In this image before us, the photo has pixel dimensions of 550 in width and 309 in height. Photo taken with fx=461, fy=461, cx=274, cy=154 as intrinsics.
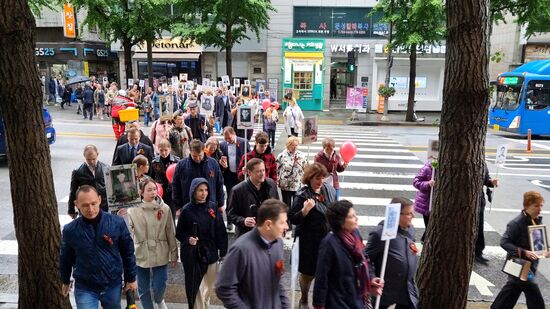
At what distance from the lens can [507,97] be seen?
2095 cm

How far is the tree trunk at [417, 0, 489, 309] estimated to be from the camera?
13.7 ft

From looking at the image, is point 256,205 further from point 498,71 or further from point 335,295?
point 498,71

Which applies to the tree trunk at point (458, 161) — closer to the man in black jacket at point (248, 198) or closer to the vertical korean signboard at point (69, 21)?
the man in black jacket at point (248, 198)

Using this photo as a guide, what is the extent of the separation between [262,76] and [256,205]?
27.6 m

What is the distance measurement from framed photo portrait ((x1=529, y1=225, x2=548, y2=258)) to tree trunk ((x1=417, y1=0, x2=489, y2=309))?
35.3 inches

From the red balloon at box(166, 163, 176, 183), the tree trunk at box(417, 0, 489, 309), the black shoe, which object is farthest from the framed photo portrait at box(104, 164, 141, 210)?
the black shoe

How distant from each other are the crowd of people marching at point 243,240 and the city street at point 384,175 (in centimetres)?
96

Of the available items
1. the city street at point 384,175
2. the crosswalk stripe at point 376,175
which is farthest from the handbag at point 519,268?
the crosswalk stripe at point 376,175

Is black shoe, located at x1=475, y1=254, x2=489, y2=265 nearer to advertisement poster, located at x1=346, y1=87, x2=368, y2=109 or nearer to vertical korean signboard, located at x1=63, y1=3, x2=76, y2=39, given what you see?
advertisement poster, located at x1=346, y1=87, x2=368, y2=109

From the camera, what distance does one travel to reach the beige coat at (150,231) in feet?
16.3

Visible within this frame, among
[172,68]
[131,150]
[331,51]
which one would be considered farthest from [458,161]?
[172,68]

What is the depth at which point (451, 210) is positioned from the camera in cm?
449

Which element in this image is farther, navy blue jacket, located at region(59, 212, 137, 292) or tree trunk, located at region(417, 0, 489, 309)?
tree trunk, located at region(417, 0, 489, 309)

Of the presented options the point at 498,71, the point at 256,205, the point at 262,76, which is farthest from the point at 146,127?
the point at 498,71
